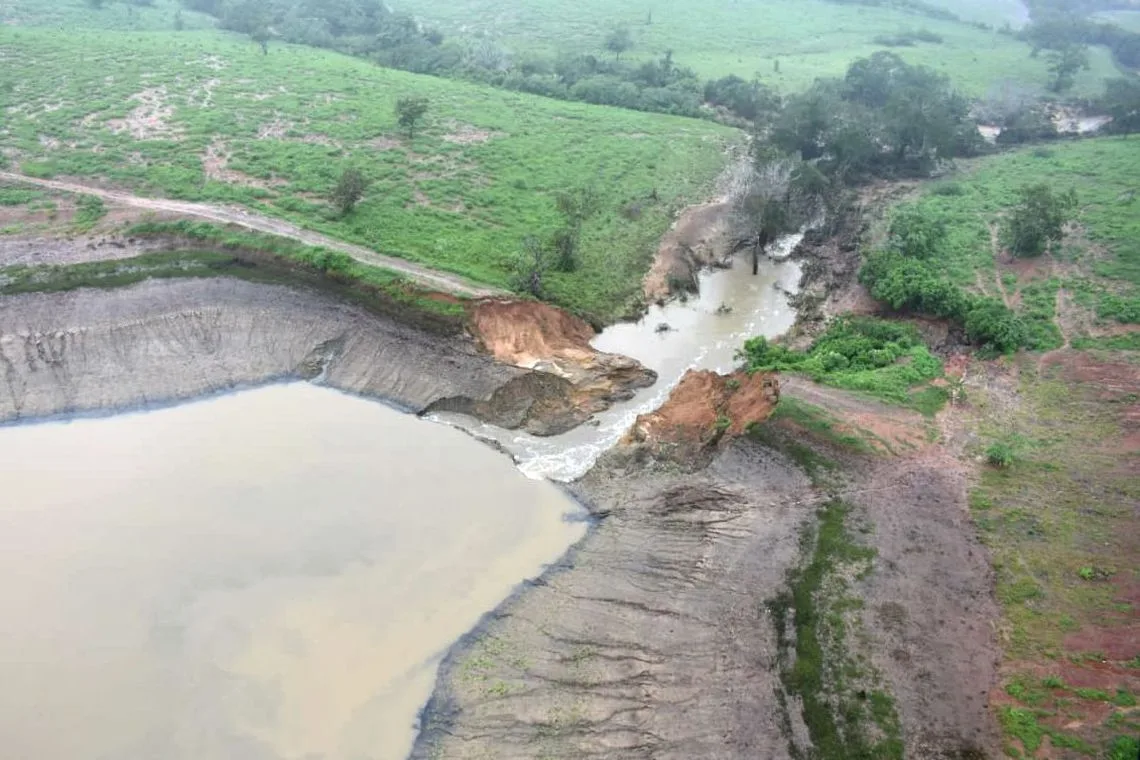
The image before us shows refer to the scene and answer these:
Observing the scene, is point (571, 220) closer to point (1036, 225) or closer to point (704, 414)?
point (704, 414)

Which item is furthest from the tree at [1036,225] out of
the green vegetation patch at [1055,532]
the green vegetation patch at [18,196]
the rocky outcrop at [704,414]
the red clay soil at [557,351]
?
the green vegetation patch at [18,196]

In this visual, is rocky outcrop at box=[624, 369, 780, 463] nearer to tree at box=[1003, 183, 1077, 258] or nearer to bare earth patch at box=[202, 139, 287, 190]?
tree at box=[1003, 183, 1077, 258]

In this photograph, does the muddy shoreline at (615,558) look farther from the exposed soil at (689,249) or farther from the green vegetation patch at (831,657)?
the exposed soil at (689,249)

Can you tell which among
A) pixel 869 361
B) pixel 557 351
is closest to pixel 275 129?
pixel 557 351

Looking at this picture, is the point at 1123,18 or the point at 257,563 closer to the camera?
the point at 257,563

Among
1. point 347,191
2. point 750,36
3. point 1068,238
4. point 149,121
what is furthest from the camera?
point 750,36

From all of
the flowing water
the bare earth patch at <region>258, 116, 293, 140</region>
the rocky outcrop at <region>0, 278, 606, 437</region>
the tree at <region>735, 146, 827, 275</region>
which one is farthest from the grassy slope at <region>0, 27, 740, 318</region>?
the rocky outcrop at <region>0, 278, 606, 437</region>
